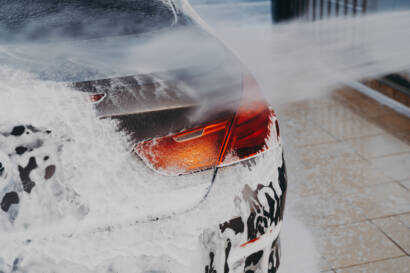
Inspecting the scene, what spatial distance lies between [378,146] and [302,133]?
70 centimetres

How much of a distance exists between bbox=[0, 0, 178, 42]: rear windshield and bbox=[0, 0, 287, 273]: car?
0.23ft

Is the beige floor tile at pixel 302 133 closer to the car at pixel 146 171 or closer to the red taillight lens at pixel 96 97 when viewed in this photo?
the car at pixel 146 171

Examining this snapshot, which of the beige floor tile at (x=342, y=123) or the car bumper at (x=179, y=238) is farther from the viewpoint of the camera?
the beige floor tile at (x=342, y=123)

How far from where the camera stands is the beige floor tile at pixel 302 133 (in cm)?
418

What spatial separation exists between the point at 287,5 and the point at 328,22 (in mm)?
1329

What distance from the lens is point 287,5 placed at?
7824mm

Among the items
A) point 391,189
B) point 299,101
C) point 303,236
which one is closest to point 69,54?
point 303,236

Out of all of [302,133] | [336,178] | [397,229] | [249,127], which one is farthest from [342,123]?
[249,127]

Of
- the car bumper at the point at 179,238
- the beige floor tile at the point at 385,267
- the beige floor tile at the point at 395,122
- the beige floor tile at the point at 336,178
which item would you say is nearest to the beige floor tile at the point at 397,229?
the beige floor tile at the point at 385,267

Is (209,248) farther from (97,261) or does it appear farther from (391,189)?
(391,189)

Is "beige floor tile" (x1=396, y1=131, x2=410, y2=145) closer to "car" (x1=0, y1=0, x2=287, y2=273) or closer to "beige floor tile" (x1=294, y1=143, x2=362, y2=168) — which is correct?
"beige floor tile" (x1=294, y1=143, x2=362, y2=168)

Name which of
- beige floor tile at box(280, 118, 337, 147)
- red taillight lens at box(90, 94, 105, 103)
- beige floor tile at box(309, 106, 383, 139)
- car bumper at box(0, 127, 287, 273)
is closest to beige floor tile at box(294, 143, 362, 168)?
beige floor tile at box(280, 118, 337, 147)

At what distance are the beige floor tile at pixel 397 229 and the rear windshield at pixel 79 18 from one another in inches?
70.5

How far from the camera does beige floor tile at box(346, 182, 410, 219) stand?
9.89ft
